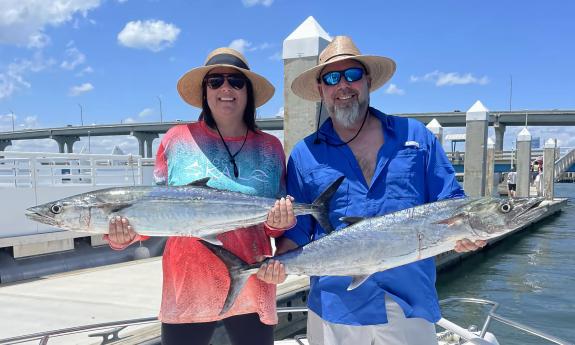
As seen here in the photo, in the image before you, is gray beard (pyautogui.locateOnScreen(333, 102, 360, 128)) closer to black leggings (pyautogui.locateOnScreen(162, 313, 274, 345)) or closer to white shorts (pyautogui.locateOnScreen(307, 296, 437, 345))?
white shorts (pyautogui.locateOnScreen(307, 296, 437, 345))

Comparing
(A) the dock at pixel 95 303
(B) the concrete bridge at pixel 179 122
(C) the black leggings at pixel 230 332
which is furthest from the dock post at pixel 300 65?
(B) the concrete bridge at pixel 179 122

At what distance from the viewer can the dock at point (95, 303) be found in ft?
15.2

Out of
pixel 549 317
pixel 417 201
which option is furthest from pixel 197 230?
pixel 549 317

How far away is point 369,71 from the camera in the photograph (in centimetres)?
269

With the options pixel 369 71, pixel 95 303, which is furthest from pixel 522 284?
pixel 369 71

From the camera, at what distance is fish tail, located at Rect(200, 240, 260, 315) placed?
2293 millimetres

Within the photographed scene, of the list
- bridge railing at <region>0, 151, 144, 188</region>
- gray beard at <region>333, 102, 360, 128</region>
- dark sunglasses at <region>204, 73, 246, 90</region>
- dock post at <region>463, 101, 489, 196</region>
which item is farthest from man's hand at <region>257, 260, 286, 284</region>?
dock post at <region>463, 101, 489, 196</region>

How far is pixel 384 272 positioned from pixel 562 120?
205 ft

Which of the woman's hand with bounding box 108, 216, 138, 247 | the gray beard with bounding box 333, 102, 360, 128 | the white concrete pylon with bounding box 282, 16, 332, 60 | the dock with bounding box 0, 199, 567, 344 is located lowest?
the dock with bounding box 0, 199, 567, 344

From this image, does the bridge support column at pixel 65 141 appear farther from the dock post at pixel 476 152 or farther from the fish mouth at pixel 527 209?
the fish mouth at pixel 527 209

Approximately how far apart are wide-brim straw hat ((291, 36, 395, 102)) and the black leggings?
4.53 ft

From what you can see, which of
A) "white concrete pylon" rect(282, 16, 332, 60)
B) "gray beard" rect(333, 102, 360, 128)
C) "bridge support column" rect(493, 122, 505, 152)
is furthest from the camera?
"bridge support column" rect(493, 122, 505, 152)

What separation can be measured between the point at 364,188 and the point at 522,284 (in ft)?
31.5

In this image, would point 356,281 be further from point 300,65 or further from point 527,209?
point 300,65
